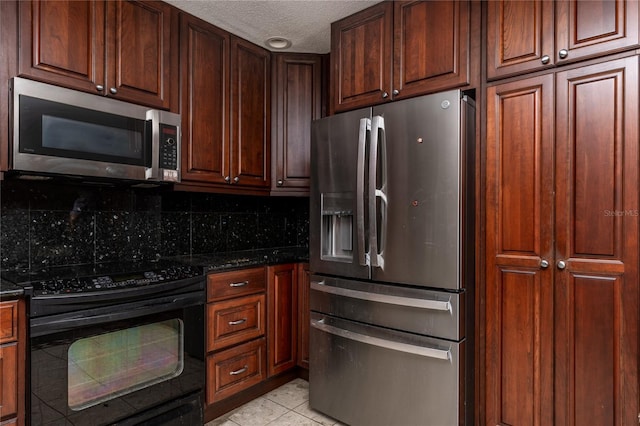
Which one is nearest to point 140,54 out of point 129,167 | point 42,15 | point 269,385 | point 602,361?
point 42,15

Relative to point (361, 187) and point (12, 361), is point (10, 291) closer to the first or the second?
point (12, 361)

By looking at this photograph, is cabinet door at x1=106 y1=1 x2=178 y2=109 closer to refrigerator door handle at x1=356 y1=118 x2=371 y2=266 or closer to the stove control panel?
the stove control panel

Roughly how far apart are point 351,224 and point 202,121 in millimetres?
1127

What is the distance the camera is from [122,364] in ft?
5.83

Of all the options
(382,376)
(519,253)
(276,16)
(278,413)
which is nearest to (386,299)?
(382,376)

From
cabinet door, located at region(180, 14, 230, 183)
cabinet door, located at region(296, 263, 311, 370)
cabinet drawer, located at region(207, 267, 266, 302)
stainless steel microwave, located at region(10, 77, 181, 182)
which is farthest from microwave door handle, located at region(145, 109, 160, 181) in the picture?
cabinet door, located at region(296, 263, 311, 370)

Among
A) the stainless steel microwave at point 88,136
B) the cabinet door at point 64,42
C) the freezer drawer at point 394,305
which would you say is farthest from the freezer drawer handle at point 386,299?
the cabinet door at point 64,42

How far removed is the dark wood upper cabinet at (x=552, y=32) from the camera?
1.50 metres

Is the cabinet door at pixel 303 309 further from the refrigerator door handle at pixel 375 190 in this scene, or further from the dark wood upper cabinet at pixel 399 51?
the dark wood upper cabinet at pixel 399 51

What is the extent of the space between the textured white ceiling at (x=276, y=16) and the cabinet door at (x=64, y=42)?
1.69ft

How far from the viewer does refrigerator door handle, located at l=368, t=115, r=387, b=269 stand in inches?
76.5

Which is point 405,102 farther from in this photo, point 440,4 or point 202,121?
Answer: point 202,121

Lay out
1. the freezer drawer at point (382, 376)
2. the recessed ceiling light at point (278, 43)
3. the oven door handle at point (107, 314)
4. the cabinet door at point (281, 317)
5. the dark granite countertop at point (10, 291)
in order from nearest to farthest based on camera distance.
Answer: the dark granite countertop at point (10, 291) → the oven door handle at point (107, 314) → the freezer drawer at point (382, 376) → the cabinet door at point (281, 317) → the recessed ceiling light at point (278, 43)

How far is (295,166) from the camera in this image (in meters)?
2.82
